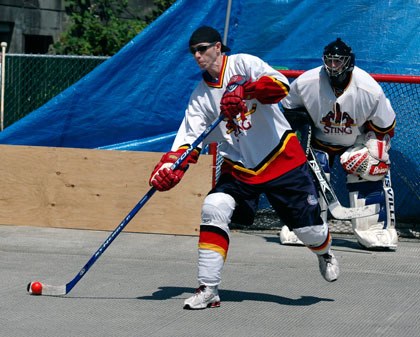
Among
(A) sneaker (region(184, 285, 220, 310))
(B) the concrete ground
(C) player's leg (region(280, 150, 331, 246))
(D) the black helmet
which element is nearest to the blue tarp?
(B) the concrete ground

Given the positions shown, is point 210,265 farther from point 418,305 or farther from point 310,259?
point 310,259

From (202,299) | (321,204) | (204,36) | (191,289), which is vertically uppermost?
(204,36)

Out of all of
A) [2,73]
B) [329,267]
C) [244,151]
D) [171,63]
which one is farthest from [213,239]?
[2,73]

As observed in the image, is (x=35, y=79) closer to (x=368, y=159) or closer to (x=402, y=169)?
(x=402, y=169)

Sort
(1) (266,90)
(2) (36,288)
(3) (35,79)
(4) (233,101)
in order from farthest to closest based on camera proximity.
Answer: (3) (35,79)
(2) (36,288)
(1) (266,90)
(4) (233,101)

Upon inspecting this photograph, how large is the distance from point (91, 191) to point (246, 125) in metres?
2.95

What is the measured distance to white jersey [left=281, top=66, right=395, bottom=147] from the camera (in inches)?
317

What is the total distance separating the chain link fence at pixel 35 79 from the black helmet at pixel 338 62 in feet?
19.6

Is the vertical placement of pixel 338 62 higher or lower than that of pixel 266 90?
higher

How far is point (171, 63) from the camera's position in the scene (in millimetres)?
9898

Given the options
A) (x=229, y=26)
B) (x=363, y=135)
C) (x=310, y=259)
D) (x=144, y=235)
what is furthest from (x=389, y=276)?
(x=229, y=26)

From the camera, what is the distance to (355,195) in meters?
8.40

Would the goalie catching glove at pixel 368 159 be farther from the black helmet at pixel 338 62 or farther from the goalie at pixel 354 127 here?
the black helmet at pixel 338 62

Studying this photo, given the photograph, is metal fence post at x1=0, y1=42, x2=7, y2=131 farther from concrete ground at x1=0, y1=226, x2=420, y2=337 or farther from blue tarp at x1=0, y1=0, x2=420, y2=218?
concrete ground at x1=0, y1=226, x2=420, y2=337
